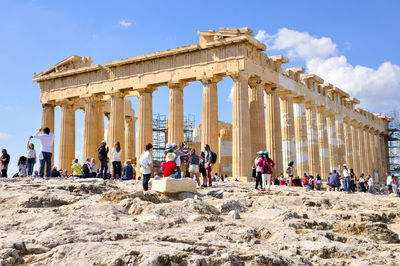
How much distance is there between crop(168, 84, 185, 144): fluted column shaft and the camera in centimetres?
3167

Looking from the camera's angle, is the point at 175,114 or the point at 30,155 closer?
the point at 30,155

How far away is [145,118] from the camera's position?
33594 millimetres

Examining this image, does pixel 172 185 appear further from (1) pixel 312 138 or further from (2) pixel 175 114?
(1) pixel 312 138

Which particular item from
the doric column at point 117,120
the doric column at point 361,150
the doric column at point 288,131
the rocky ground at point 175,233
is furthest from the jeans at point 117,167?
the doric column at point 361,150

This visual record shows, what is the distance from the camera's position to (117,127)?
114 ft

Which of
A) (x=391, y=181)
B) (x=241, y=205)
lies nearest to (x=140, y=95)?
(x=391, y=181)

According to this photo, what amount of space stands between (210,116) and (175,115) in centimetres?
290

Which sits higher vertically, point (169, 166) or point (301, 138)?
point (301, 138)

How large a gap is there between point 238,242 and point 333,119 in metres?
36.2

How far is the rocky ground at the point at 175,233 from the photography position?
646 cm

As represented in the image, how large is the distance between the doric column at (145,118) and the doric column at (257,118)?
7418mm

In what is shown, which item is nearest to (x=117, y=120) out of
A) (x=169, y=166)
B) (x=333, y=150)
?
(x=333, y=150)

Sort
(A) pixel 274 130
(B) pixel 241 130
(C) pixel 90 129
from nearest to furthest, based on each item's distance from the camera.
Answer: (B) pixel 241 130 → (A) pixel 274 130 → (C) pixel 90 129

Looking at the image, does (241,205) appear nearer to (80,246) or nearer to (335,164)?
(80,246)
